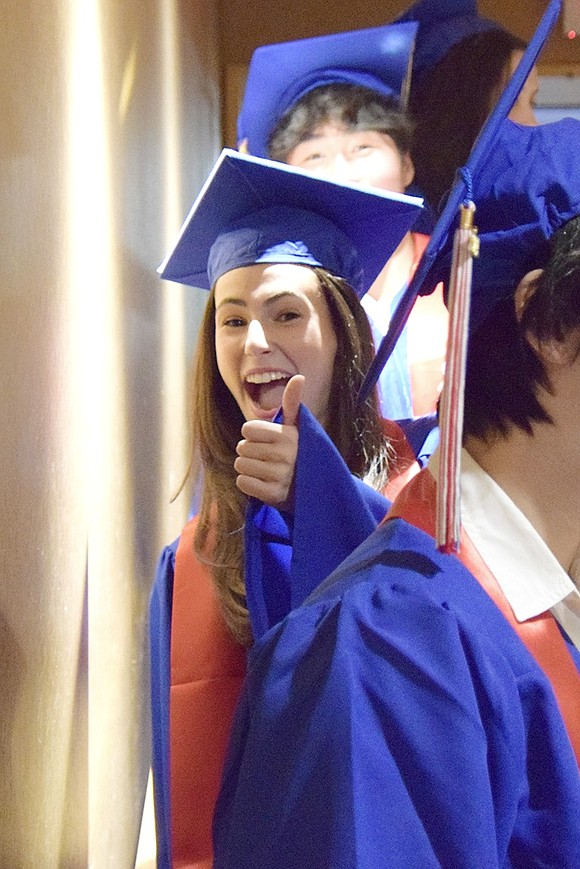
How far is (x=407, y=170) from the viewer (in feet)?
5.42

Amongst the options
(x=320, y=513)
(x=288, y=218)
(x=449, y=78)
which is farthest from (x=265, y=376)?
(x=449, y=78)

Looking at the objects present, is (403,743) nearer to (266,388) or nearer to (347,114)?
(266,388)

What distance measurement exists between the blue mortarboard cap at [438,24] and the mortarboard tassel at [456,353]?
3.53 feet

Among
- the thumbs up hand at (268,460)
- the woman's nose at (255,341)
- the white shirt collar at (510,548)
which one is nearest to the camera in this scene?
the white shirt collar at (510,548)

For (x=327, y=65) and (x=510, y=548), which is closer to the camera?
(x=510, y=548)

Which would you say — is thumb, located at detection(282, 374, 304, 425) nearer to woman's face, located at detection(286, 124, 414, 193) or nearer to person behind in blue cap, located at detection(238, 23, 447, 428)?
person behind in blue cap, located at detection(238, 23, 447, 428)

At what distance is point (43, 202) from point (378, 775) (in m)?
0.66

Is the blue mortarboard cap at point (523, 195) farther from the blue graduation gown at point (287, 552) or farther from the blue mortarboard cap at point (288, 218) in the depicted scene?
the blue mortarboard cap at point (288, 218)

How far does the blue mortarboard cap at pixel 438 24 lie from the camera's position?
64.5 inches

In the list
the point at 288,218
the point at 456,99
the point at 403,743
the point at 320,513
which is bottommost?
the point at 403,743

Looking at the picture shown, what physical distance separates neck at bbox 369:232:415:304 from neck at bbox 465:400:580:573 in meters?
0.99

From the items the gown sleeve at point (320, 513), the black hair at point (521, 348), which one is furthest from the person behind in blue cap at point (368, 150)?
the black hair at point (521, 348)

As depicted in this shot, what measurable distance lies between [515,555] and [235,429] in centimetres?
63

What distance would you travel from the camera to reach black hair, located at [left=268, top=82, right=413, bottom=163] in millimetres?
1632
